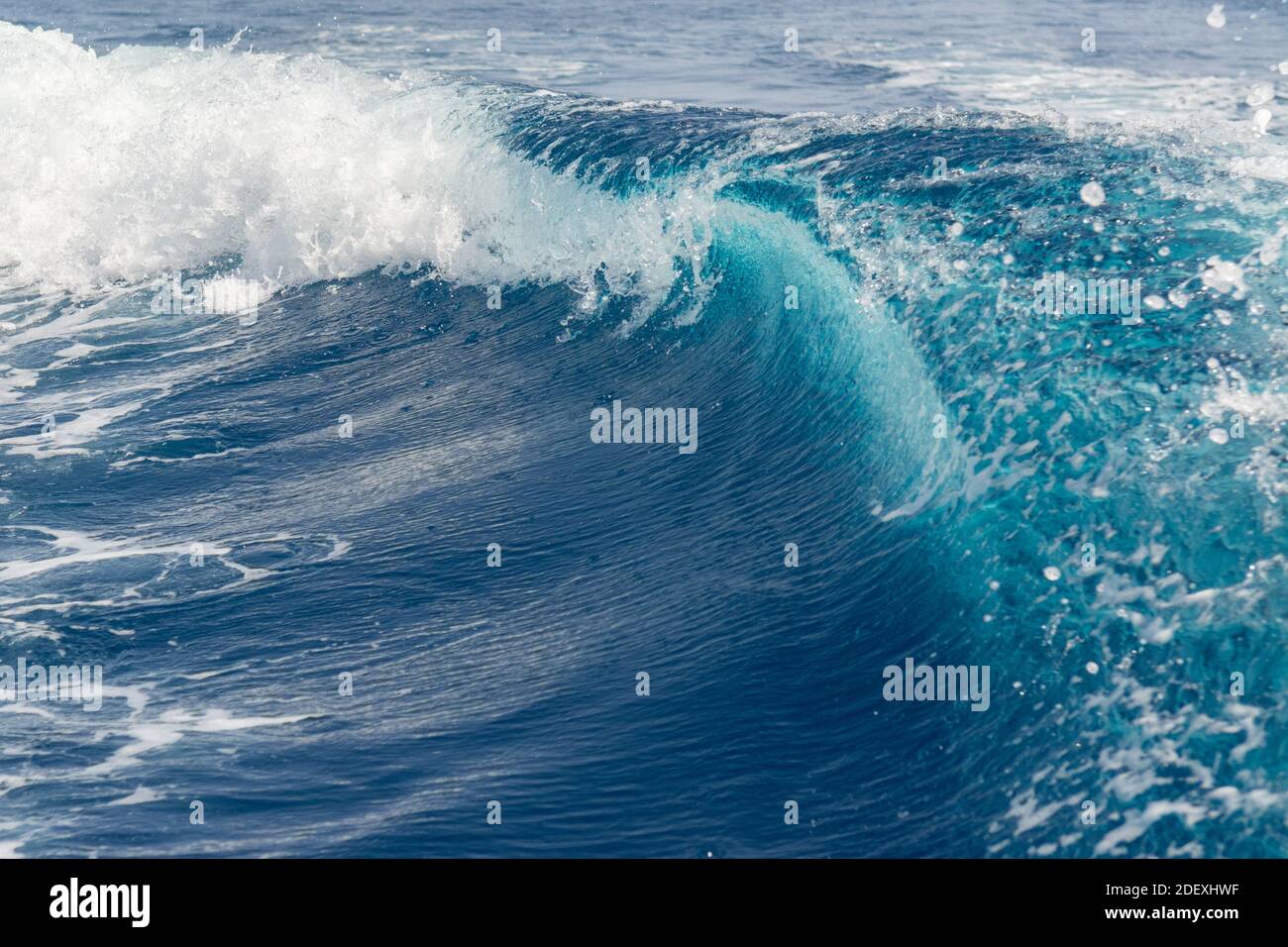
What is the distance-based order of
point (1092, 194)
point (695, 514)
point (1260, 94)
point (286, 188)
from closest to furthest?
point (695, 514), point (1092, 194), point (286, 188), point (1260, 94)

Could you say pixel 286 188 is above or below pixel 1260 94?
below

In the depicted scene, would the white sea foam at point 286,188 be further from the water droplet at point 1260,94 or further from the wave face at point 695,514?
the water droplet at point 1260,94

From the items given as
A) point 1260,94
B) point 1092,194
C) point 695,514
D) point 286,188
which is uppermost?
point 1260,94

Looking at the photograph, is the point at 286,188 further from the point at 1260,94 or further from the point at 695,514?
the point at 1260,94

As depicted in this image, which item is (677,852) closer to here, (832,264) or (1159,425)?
(1159,425)

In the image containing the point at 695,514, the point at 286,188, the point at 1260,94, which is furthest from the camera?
the point at 1260,94

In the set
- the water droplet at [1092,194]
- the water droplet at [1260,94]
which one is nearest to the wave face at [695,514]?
the water droplet at [1092,194]

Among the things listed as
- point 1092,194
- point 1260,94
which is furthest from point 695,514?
point 1260,94

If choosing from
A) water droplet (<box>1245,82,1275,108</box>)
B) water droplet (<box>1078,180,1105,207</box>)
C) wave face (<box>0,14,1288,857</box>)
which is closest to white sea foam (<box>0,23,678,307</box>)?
wave face (<box>0,14,1288,857</box>)

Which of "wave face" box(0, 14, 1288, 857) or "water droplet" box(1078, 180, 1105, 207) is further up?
"water droplet" box(1078, 180, 1105, 207)

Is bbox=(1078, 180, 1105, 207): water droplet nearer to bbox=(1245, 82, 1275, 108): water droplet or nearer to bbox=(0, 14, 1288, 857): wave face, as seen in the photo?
bbox=(0, 14, 1288, 857): wave face
